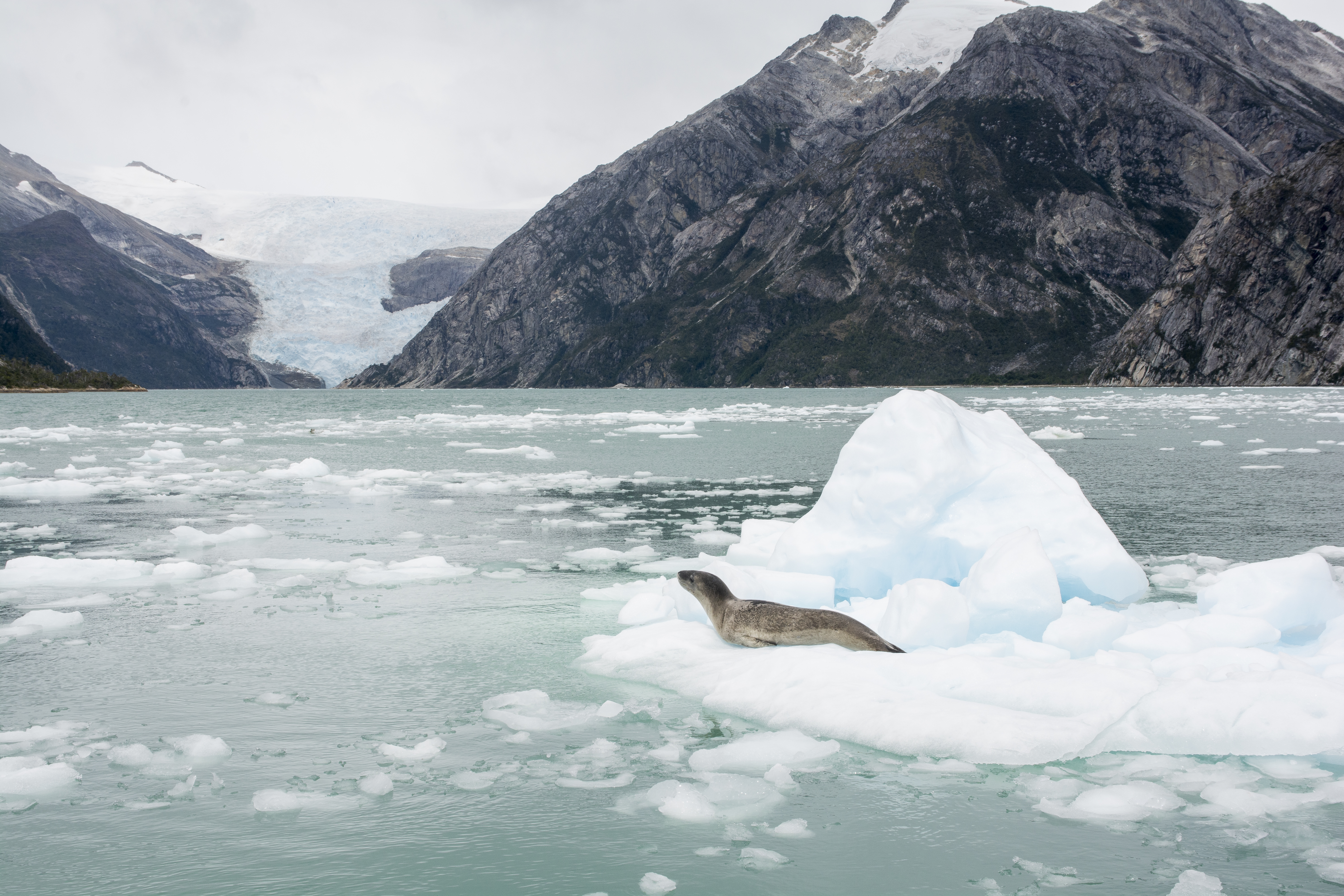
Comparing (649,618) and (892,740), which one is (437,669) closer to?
(649,618)

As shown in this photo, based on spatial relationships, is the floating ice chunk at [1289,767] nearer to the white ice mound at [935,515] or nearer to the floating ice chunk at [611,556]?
the white ice mound at [935,515]

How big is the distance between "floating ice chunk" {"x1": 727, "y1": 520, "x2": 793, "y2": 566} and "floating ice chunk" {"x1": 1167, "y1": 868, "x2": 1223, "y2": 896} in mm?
6161

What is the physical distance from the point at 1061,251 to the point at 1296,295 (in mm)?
67314

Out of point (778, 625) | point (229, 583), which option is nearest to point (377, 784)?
A: point (778, 625)

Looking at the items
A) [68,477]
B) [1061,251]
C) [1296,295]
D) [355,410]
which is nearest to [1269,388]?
[1296,295]

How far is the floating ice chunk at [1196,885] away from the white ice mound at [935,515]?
4677 millimetres

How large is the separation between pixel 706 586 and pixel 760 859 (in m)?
4.03

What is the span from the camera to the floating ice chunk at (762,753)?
19.3 ft

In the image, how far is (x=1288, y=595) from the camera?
7934 millimetres

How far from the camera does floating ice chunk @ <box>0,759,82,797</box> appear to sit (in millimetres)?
5414

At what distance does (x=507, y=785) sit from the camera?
5531mm

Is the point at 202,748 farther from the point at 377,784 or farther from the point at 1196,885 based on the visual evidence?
the point at 1196,885

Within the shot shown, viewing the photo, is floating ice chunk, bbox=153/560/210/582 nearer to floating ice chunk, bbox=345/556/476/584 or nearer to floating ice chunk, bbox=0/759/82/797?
Answer: floating ice chunk, bbox=345/556/476/584

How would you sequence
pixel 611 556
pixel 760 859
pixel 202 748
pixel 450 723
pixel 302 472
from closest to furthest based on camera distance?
pixel 760 859 → pixel 202 748 → pixel 450 723 → pixel 611 556 → pixel 302 472
